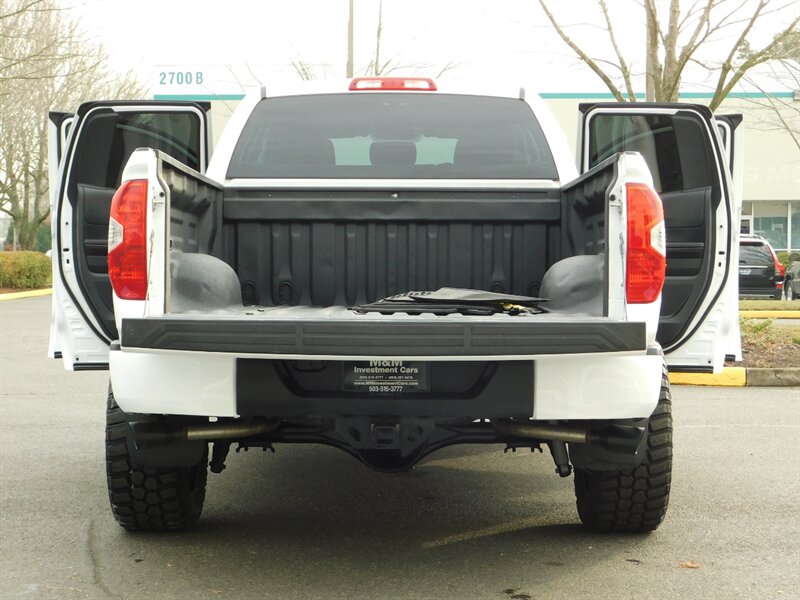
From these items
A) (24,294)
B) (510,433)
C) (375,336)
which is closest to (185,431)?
(375,336)

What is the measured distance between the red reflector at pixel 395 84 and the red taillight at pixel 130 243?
7.37ft

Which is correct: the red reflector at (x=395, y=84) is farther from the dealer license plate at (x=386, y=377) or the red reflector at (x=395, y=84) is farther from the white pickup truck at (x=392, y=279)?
the dealer license plate at (x=386, y=377)

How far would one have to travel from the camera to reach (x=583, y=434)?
12.3ft

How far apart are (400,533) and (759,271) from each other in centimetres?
1938

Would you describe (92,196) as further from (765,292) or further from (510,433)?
(765,292)

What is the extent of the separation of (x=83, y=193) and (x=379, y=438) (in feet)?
6.88

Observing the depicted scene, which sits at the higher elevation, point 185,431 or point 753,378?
point 185,431

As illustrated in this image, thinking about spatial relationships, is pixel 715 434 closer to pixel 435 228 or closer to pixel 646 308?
pixel 435 228

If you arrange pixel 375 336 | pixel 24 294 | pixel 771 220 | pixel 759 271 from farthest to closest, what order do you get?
pixel 771 220, pixel 24 294, pixel 759 271, pixel 375 336

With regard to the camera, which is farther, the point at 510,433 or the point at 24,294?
the point at 24,294

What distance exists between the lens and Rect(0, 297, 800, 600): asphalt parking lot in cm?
384

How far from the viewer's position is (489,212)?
4.79 m

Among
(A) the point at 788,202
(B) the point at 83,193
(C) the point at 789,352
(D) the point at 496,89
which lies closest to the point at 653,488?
(D) the point at 496,89

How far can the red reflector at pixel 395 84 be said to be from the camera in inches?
220
